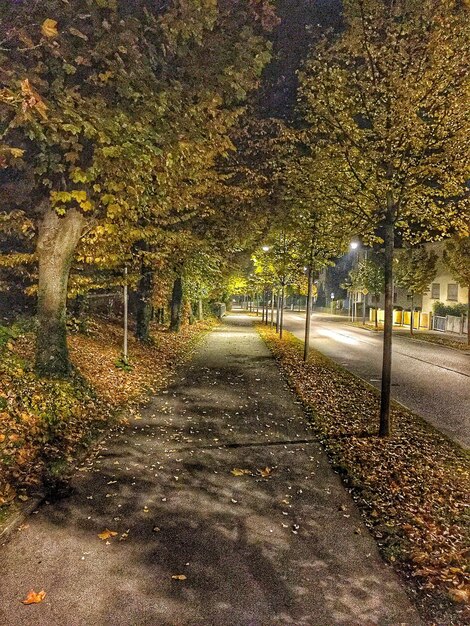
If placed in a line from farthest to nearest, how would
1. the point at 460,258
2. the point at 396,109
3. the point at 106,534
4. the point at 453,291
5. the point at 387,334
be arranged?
the point at 453,291 → the point at 460,258 → the point at 387,334 → the point at 396,109 → the point at 106,534

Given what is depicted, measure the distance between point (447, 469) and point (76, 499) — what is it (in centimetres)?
492

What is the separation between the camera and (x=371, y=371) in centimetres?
1515

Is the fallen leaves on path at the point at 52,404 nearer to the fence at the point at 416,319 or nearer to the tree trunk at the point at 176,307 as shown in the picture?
the tree trunk at the point at 176,307

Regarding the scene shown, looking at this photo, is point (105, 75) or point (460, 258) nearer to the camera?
point (105, 75)

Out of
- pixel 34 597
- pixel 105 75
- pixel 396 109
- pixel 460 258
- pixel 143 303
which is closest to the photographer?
pixel 34 597

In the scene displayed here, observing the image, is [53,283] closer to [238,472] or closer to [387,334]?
[238,472]

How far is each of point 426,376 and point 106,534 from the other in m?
12.3

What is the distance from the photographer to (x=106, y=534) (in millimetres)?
4301

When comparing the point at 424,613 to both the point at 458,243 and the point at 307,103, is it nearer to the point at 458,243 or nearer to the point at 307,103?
the point at 307,103

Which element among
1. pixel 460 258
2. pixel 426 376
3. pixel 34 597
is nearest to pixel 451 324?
pixel 460 258

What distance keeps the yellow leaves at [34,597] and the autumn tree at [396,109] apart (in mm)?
5812

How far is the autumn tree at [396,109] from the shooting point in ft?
22.6

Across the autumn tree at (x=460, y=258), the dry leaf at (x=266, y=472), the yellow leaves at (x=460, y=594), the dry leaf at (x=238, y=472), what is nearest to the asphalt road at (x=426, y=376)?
the dry leaf at (x=266, y=472)

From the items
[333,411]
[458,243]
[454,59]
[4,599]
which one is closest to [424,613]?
[4,599]
